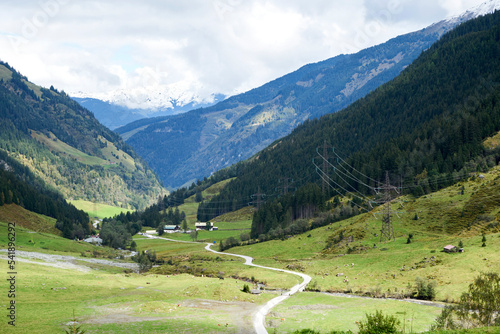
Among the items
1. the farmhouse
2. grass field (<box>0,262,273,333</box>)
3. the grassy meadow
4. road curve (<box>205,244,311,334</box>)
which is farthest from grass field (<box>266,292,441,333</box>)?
the farmhouse

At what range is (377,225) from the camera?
146m

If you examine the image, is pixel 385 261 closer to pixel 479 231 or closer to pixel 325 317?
pixel 479 231

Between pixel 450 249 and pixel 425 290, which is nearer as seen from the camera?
pixel 425 290

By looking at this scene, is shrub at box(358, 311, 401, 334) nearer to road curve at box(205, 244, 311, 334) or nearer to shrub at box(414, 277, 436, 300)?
road curve at box(205, 244, 311, 334)

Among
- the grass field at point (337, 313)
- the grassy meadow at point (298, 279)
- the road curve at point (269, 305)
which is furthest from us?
the grassy meadow at point (298, 279)

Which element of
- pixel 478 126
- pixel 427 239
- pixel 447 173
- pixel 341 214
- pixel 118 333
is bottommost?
pixel 118 333

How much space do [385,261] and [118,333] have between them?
73713 mm

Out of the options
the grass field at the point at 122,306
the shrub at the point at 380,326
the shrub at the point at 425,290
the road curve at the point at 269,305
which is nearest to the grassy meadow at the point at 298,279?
the grass field at the point at 122,306

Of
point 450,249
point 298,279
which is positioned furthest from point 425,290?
point 298,279

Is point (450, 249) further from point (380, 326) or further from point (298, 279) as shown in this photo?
point (380, 326)

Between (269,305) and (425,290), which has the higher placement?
(425,290)

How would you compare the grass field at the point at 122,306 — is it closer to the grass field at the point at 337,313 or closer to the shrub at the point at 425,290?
the grass field at the point at 337,313

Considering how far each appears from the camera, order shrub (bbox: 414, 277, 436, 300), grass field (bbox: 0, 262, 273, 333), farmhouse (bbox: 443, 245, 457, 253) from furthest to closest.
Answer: farmhouse (bbox: 443, 245, 457, 253) → shrub (bbox: 414, 277, 436, 300) → grass field (bbox: 0, 262, 273, 333)

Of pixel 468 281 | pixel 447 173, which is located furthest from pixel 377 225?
pixel 468 281
